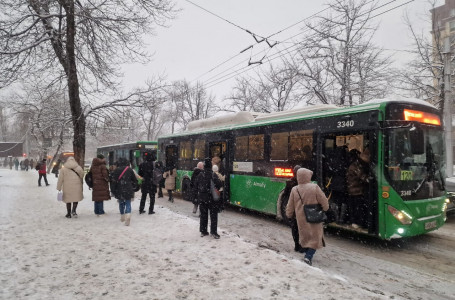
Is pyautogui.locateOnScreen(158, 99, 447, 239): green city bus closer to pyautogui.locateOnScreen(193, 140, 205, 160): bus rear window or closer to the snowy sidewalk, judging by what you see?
pyautogui.locateOnScreen(193, 140, 205, 160): bus rear window

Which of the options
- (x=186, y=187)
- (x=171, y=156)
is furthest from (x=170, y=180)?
(x=171, y=156)

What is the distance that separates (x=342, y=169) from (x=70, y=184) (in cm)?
750

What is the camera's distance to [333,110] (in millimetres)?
7781

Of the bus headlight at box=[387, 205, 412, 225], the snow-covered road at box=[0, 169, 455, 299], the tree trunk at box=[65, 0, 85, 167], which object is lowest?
the snow-covered road at box=[0, 169, 455, 299]

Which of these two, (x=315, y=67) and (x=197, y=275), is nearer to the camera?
(x=197, y=275)

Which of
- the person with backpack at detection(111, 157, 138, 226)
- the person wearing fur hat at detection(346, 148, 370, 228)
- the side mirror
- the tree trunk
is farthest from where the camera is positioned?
the tree trunk

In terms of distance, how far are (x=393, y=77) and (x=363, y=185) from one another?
51.0 feet

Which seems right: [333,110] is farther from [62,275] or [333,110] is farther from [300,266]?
[62,275]

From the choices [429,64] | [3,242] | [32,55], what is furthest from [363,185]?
[429,64]

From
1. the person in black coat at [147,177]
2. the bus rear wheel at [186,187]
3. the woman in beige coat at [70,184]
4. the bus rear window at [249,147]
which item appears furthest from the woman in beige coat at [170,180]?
the woman in beige coat at [70,184]

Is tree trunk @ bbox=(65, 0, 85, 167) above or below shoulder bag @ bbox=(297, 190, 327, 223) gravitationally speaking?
above

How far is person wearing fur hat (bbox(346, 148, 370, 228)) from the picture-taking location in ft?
22.4

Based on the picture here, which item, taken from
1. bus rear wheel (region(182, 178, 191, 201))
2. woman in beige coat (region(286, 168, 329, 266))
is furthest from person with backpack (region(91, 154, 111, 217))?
woman in beige coat (region(286, 168, 329, 266))

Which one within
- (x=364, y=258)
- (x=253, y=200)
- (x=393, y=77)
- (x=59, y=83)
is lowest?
(x=364, y=258)
